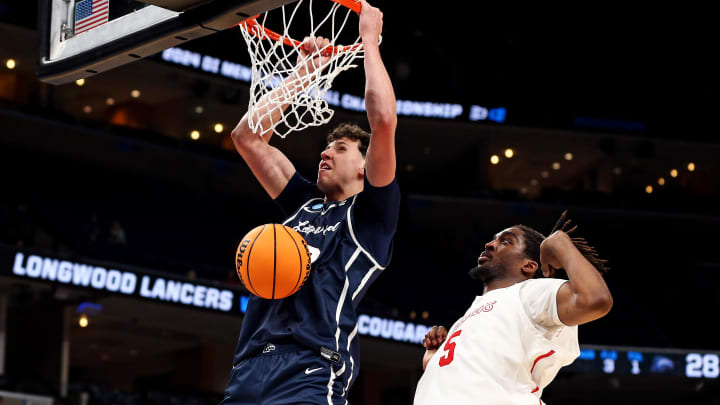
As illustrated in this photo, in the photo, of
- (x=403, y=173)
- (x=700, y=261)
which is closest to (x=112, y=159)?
(x=403, y=173)

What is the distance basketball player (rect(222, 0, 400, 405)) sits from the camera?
318 centimetres

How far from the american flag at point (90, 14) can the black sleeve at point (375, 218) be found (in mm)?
1248

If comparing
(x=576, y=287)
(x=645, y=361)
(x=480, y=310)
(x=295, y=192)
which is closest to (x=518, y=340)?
(x=480, y=310)

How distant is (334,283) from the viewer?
3.38 meters

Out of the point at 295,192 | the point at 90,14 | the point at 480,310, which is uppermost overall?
the point at 90,14

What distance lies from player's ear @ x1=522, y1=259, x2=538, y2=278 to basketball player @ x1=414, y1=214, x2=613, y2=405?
0.55 feet

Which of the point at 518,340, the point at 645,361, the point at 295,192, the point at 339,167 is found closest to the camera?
the point at 518,340

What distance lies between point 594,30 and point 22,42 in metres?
13.0

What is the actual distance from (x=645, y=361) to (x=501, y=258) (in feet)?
40.8

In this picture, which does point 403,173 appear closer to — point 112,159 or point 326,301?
point 112,159

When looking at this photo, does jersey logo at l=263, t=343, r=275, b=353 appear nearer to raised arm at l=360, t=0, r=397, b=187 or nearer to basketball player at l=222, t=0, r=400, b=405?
basketball player at l=222, t=0, r=400, b=405

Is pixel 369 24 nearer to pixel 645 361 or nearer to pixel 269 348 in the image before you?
pixel 269 348

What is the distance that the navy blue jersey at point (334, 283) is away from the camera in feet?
10.7

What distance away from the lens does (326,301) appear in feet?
10.9
